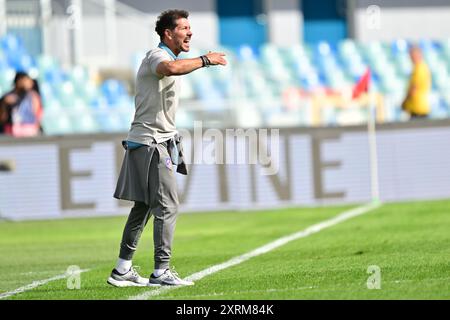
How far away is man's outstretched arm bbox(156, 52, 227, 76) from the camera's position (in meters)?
9.49

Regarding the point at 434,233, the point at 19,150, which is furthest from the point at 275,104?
the point at 434,233

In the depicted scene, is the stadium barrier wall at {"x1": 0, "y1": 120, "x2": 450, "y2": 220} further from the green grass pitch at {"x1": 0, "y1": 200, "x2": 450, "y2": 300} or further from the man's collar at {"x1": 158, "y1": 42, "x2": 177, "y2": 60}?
the man's collar at {"x1": 158, "y1": 42, "x2": 177, "y2": 60}

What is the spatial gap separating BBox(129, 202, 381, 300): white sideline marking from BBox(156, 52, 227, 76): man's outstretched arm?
1584 millimetres

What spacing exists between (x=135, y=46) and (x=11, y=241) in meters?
14.3

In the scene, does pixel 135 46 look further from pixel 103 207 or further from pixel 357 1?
pixel 103 207

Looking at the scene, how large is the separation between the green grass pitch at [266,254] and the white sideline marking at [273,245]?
0.39 ft

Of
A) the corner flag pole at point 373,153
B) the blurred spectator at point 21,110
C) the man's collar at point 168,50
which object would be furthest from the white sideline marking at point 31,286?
the blurred spectator at point 21,110

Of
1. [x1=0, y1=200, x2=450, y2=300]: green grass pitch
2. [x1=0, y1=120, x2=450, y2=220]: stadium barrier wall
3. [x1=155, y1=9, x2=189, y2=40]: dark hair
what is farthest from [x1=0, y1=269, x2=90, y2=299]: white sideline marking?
[x1=0, y1=120, x2=450, y2=220]: stadium barrier wall

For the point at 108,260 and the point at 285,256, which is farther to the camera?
the point at 108,260

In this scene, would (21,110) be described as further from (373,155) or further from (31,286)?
(31,286)

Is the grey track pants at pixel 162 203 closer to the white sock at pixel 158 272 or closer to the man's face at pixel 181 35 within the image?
the white sock at pixel 158 272

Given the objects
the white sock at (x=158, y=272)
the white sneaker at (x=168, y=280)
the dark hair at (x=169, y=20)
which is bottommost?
the white sneaker at (x=168, y=280)

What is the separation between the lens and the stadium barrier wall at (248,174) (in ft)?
66.3
